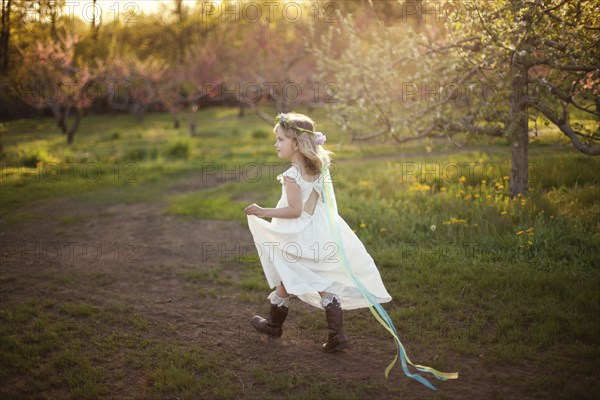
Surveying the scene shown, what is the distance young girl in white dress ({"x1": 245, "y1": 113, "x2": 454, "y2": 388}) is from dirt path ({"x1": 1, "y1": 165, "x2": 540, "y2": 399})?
360 millimetres

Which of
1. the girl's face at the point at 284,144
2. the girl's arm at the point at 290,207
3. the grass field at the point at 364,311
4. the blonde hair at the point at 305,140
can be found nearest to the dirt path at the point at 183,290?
the grass field at the point at 364,311

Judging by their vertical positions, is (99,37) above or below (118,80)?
above

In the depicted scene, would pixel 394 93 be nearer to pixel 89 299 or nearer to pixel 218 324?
pixel 218 324

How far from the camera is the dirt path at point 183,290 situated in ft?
11.5

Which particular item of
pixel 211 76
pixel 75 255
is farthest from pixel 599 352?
pixel 211 76

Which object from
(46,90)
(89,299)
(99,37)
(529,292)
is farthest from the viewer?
(99,37)

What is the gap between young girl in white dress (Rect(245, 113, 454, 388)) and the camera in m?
3.81

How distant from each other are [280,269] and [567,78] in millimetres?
5172

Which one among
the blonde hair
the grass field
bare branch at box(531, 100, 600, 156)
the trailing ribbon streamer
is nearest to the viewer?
the trailing ribbon streamer

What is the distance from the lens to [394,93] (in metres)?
7.92

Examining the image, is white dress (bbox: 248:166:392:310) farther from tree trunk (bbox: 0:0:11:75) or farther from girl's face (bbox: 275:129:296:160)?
tree trunk (bbox: 0:0:11:75)

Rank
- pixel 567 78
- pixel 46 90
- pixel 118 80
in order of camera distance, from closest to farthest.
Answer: pixel 567 78 < pixel 46 90 < pixel 118 80

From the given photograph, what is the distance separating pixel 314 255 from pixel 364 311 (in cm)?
122

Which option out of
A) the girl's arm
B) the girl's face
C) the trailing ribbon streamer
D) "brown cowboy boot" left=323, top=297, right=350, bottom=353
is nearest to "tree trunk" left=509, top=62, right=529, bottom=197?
the trailing ribbon streamer
